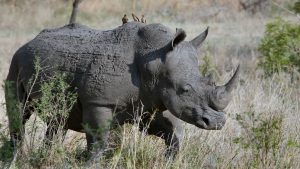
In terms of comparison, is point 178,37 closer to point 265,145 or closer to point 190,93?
point 190,93

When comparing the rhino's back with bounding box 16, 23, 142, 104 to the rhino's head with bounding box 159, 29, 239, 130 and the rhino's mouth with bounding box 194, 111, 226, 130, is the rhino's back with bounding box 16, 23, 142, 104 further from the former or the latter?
the rhino's mouth with bounding box 194, 111, 226, 130

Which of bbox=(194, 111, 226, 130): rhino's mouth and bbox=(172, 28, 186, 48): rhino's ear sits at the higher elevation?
bbox=(172, 28, 186, 48): rhino's ear

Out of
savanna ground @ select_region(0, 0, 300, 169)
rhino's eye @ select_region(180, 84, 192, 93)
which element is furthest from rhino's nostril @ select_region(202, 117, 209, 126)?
savanna ground @ select_region(0, 0, 300, 169)

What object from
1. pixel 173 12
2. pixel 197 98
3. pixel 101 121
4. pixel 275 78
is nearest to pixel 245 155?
pixel 197 98

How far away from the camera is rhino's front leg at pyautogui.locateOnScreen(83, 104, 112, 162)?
534 centimetres

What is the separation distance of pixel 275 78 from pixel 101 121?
16.5 ft

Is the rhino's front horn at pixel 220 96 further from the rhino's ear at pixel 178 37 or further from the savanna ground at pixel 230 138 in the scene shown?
the rhino's ear at pixel 178 37

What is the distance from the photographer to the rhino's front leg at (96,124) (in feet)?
17.5

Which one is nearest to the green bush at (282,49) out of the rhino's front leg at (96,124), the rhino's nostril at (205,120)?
the rhino's nostril at (205,120)

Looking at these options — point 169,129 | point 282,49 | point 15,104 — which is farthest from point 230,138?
point 282,49

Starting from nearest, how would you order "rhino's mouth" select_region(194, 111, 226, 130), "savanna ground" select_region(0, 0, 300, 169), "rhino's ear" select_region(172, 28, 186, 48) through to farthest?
"rhino's mouth" select_region(194, 111, 226, 130) → "rhino's ear" select_region(172, 28, 186, 48) → "savanna ground" select_region(0, 0, 300, 169)

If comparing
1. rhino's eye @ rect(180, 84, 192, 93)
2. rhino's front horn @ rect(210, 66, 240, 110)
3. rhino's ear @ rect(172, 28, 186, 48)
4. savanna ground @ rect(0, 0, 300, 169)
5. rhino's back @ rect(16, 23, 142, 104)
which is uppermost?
rhino's ear @ rect(172, 28, 186, 48)

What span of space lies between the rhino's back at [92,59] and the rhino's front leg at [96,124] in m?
0.10

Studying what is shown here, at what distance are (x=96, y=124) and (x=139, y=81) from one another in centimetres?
46
